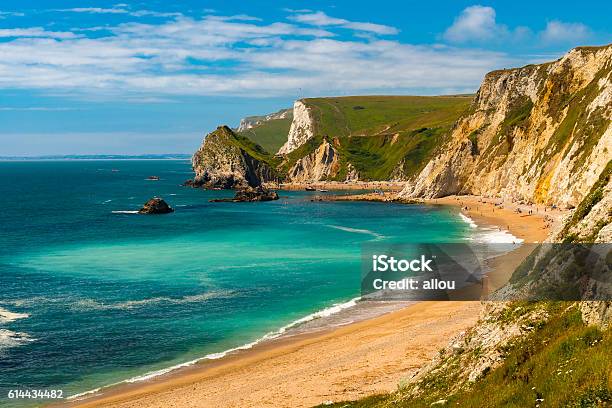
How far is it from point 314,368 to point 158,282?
3275 cm

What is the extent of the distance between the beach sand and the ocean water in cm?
310

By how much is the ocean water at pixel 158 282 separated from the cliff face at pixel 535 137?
20.2 meters

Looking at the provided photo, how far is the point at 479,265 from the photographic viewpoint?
6431 centimetres

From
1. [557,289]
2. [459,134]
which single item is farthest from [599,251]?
[459,134]

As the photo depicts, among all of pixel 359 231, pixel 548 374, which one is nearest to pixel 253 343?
pixel 548 374

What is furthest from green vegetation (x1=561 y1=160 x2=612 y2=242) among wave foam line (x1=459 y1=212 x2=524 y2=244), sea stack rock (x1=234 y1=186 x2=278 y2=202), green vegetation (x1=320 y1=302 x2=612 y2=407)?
sea stack rock (x1=234 y1=186 x2=278 y2=202)

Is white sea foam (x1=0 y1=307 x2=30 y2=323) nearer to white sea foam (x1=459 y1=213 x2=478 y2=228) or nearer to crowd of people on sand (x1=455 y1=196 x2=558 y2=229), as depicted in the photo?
crowd of people on sand (x1=455 y1=196 x2=558 y2=229)

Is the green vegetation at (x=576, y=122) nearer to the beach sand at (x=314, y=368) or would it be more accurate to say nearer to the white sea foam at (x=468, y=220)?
the white sea foam at (x=468, y=220)

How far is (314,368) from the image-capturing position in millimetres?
33750

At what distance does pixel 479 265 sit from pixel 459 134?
12027cm

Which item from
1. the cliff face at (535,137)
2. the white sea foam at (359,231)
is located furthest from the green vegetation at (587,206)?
the white sea foam at (359,231)

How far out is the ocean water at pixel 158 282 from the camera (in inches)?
1537

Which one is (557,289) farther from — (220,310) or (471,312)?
(220,310)

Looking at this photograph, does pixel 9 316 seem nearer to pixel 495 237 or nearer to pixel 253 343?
pixel 253 343
